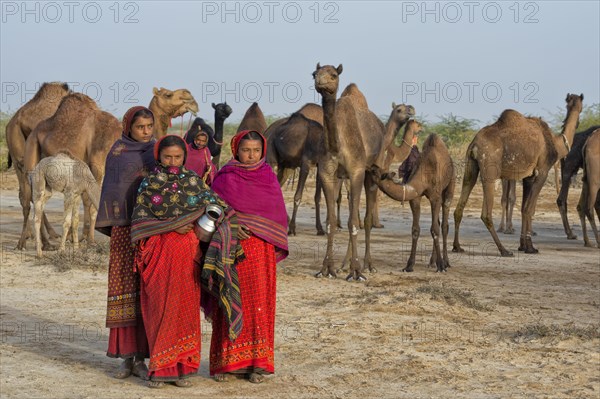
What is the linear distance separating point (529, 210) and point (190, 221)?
8.37 m

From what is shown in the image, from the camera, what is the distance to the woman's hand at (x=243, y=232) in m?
6.10

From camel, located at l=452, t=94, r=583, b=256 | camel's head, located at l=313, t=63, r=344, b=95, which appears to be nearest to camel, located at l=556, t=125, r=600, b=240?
camel, located at l=452, t=94, r=583, b=256

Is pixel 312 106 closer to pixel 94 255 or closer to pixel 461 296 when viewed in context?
pixel 94 255

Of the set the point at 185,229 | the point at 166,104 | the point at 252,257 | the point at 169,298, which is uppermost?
the point at 166,104

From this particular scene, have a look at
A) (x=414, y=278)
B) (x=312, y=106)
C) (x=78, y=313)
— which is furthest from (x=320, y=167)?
(x=312, y=106)

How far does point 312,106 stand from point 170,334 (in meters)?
10.2

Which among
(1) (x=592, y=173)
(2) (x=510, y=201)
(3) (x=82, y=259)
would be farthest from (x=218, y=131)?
(1) (x=592, y=173)

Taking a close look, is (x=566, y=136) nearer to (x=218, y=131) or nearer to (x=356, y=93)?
(x=356, y=93)

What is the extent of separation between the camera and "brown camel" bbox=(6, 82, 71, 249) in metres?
14.0

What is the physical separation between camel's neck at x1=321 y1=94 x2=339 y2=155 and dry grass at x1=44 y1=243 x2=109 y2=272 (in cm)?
307

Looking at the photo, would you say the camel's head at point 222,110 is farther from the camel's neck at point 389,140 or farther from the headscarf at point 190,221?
the headscarf at point 190,221

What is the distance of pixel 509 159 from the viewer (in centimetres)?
1298

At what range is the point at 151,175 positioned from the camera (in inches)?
238

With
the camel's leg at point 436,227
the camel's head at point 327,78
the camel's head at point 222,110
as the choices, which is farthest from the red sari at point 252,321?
the camel's head at point 222,110
